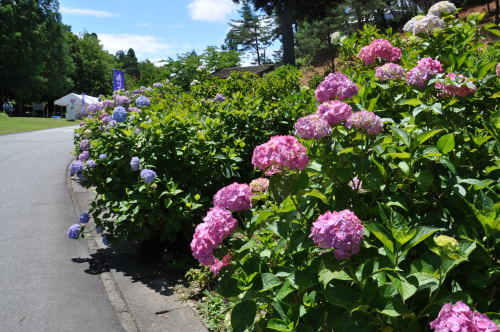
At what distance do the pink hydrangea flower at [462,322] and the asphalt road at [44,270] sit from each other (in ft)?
9.71

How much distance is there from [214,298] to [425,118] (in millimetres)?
2450

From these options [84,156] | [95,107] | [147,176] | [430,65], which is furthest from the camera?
[95,107]

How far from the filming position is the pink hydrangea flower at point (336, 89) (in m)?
2.38

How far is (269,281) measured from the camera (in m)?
1.93

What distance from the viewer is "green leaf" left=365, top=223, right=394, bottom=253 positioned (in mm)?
1624

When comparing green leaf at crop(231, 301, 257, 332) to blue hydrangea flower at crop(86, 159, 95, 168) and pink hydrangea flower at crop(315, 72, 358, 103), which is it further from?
blue hydrangea flower at crop(86, 159, 95, 168)

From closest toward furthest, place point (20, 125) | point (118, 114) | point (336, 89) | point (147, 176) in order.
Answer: point (336, 89), point (147, 176), point (118, 114), point (20, 125)

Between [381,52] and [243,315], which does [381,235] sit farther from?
[381,52]

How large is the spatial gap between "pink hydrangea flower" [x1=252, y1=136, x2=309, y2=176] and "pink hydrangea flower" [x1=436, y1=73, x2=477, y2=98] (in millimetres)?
916

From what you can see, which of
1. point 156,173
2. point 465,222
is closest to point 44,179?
point 156,173

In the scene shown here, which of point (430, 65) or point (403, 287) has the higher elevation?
point (430, 65)

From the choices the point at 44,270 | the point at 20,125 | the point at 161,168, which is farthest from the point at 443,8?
the point at 20,125

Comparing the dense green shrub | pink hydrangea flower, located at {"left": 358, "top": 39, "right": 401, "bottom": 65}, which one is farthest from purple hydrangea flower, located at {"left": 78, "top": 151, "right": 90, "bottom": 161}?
pink hydrangea flower, located at {"left": 358, "top": 39, "right": 401, "bottom": 65}

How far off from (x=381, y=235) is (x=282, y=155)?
574 millimetres
